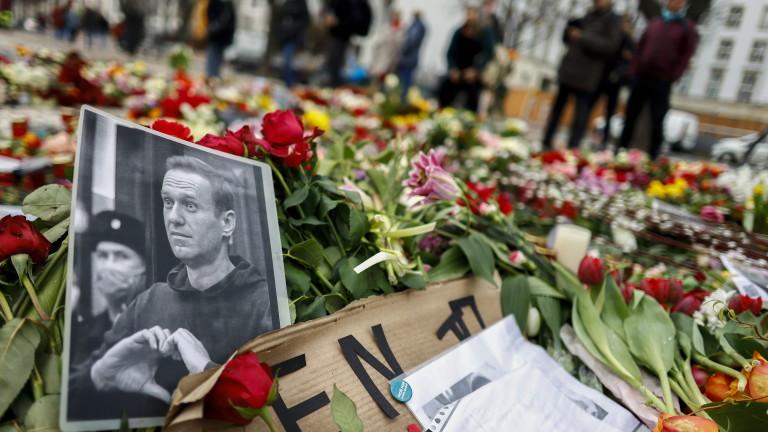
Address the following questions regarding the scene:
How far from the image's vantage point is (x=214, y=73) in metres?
5.48

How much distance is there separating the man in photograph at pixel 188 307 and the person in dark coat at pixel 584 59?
4.14 metres

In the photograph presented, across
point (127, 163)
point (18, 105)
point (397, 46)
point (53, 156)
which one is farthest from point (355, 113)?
point (127, 163)

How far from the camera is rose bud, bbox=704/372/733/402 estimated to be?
780 millimetres

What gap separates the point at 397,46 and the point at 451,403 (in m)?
6.13

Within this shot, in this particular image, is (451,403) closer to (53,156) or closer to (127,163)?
(127,163)

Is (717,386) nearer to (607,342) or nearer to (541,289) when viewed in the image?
(607,342)

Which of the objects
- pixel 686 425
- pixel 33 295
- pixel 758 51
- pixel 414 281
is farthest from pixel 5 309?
pixel 758 51

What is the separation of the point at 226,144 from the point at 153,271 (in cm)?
26

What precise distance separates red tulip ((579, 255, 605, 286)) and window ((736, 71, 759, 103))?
320 centimetres

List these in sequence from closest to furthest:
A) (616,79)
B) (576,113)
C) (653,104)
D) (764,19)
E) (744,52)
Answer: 1. (764,19)
2. (744,52)
3. (653,104)
4. (576,113)
5. (616,79)

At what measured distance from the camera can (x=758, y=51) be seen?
2.91 m

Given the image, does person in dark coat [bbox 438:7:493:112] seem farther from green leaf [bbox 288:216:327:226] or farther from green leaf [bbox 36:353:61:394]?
green leaf [bbox 36:353:61:394]

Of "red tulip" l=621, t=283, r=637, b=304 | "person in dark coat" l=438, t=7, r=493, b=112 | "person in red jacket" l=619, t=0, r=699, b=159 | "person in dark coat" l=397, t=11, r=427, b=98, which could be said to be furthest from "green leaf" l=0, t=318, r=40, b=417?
"person in dark coat" l=397, t=11, r=427, b=98

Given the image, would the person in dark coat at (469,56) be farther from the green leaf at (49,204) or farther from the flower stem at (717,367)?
the green leaf at (49,204)
